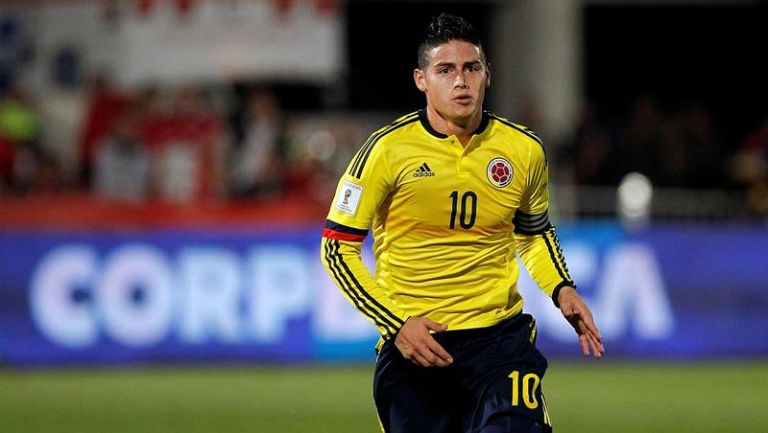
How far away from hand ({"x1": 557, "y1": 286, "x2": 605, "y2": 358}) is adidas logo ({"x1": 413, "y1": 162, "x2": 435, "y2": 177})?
2.51ft

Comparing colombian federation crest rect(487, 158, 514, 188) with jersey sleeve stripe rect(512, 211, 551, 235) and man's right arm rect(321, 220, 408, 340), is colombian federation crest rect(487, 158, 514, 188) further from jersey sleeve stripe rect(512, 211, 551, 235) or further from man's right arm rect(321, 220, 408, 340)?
man's right arm rect(321, 220, 408, 340)

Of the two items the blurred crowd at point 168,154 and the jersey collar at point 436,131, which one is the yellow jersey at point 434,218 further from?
the blurred crowd at point 168,154

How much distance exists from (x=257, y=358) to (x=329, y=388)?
204cm

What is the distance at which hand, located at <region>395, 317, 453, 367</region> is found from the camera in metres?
6.21

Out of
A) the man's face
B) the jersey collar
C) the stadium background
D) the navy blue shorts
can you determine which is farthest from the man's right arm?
the stadium background

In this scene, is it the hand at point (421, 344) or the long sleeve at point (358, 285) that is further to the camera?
the long sleeve at point (358, 285)

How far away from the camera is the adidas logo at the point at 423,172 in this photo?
6584 mm

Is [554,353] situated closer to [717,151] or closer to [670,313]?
[670,313]

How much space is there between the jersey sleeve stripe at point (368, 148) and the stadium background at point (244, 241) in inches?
196

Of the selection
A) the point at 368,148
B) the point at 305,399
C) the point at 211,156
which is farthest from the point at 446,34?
the point at 211,156

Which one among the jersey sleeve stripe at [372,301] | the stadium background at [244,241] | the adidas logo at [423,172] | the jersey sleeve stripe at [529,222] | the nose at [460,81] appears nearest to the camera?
the jersey sleeve stripe at [372,301]

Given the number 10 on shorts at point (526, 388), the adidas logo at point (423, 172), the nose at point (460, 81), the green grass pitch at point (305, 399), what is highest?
the nose at point (460, 81)

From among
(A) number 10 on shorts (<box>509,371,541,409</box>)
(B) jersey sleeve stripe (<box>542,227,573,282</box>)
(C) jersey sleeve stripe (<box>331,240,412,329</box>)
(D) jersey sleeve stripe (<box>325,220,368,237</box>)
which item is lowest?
(A) number 10 on shorts (<box>509,371,541,409</box>)

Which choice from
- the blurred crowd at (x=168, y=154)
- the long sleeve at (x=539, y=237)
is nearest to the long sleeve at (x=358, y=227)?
the long sleeve at (x=539, y=237)
